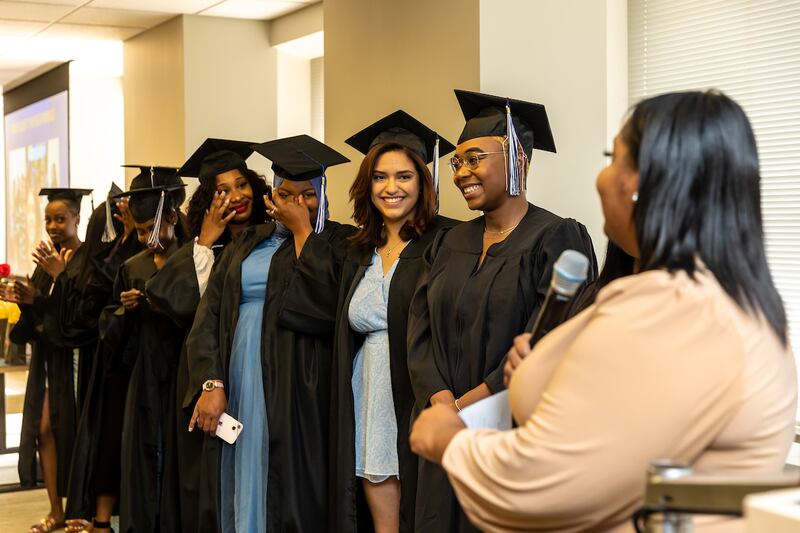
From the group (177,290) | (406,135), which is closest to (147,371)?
(177,290)

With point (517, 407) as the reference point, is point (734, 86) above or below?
above

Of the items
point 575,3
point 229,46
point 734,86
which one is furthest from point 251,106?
point 734,86

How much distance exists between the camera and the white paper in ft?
5.34

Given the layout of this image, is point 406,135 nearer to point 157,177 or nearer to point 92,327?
point 157,177

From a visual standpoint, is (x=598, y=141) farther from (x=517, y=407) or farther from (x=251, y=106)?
(x=251, y=106)

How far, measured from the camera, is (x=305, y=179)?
3.65 meters

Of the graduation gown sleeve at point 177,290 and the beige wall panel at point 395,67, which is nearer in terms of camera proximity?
the beige wall panel at point 395,67

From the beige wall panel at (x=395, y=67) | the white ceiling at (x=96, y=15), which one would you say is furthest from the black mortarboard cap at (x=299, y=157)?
the white ceiling at (x=96, y=15)

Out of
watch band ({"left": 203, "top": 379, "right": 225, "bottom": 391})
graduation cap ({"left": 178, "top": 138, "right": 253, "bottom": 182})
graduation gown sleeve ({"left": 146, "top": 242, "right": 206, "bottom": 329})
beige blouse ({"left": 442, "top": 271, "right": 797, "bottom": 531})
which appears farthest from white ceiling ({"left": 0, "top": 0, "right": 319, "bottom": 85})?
beige blouse ({"left": 442, "top": 271, "right": 797, "bottom": 531})

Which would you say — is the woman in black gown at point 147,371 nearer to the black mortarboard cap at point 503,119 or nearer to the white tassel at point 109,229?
the white tassel at point 109,229

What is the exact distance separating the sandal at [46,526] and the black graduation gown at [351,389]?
246 centimetres

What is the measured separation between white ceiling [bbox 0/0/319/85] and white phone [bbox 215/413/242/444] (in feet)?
11.1

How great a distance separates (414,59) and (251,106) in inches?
122

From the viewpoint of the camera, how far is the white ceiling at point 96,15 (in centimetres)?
641
